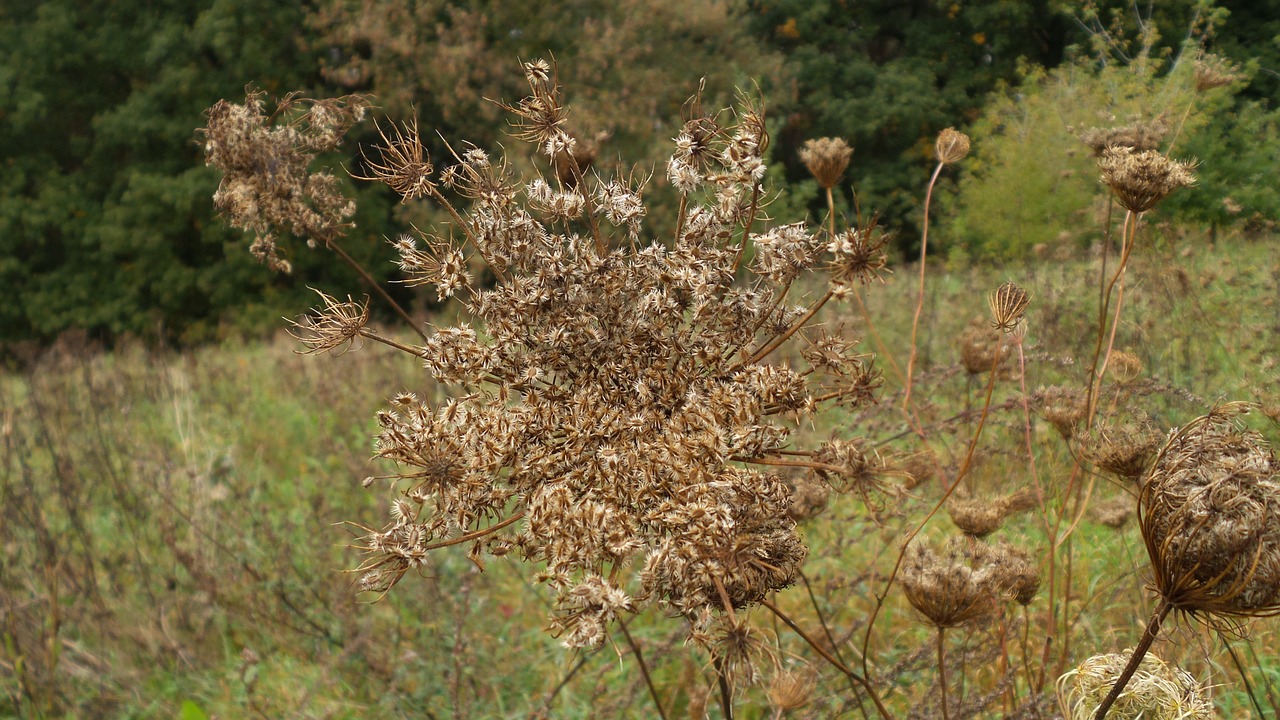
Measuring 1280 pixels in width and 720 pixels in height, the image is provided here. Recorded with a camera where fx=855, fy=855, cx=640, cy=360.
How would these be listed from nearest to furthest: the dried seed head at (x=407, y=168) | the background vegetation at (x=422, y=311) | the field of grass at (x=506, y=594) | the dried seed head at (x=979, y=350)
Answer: the dried seed head at (x=407, y=168) → the dried seed head at (x=979, y=350) → the field of grass at (x=506, y=594) → the background vegetation at (x=422, y=311)

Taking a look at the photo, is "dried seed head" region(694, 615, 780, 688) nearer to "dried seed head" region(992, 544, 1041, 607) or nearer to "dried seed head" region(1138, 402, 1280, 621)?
"dried seed head" region(1138, 402, 1280, 621)

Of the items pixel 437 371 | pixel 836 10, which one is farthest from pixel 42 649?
→ pixel 836 10

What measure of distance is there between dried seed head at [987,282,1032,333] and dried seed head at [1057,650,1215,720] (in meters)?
0.59

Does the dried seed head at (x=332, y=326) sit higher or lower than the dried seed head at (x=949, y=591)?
higher

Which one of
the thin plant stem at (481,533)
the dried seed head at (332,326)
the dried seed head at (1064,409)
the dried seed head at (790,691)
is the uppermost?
the dried seed head at (332,326)

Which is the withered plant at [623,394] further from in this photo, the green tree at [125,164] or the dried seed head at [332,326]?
the green tree at [125,164]

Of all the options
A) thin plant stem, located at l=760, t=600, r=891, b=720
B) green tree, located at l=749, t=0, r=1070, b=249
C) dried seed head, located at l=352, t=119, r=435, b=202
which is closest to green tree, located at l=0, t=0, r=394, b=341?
green tree, located at l=749, t=0, r=1070, b=249

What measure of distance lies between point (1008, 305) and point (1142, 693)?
2.29 ft

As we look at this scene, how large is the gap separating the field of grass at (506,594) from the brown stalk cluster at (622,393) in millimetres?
997

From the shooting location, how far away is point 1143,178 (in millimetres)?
1720

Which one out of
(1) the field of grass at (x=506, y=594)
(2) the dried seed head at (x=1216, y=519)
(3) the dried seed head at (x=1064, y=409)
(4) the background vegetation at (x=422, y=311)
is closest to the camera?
(2) the dried seed head at (x=1216, y=519)

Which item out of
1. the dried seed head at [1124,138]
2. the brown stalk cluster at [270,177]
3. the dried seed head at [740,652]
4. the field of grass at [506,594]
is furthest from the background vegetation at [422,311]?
the dried seed head at [1124,138]

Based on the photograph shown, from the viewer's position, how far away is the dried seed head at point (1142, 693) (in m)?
1.35

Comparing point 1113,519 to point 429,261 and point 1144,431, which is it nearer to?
point 1144,431
